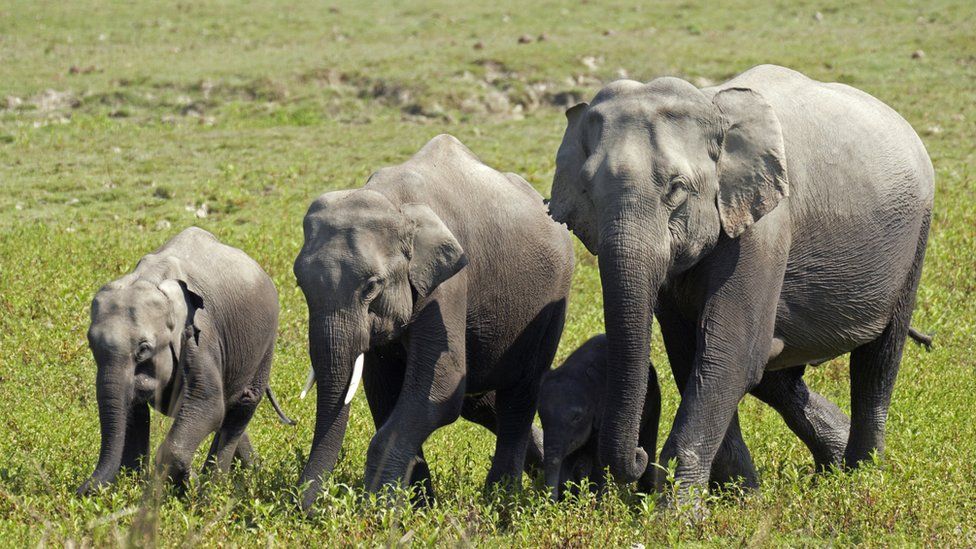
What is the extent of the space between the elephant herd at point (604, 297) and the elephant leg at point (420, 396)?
12 mm

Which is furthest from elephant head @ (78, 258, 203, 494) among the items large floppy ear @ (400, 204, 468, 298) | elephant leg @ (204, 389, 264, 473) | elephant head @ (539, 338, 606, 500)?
elephant head @ (539, 338, 606, 500)

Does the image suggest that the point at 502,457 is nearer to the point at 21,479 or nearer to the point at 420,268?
the point at 420,268

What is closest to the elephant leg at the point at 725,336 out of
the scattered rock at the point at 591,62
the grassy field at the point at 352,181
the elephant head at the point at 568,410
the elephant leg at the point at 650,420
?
the grassy field at the point at 352,181

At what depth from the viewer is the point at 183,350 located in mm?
8953

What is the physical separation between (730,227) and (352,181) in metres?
10.7

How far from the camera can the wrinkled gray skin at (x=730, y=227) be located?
704cm

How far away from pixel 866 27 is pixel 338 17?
32.8ft

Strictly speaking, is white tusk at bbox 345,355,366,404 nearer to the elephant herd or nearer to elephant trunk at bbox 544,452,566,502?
the elephant herd

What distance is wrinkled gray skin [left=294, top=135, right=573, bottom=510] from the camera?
743cm

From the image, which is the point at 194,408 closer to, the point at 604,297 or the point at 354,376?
the point at 354,376

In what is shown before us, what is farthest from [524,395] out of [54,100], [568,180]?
[54,100]

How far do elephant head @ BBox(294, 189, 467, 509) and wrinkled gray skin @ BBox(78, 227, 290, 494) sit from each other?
3.14 feet

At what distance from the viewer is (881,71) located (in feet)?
76.1

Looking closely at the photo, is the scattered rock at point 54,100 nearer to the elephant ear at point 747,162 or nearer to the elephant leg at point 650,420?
the elephant leg at point 650,420
